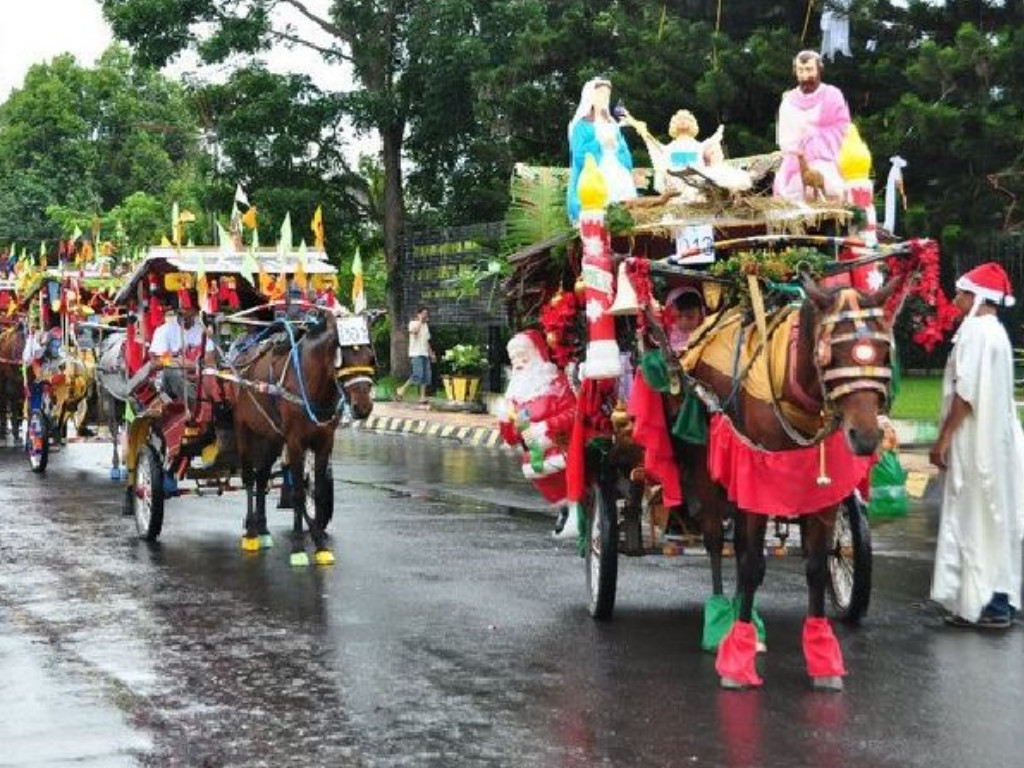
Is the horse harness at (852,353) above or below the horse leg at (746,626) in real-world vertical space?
above

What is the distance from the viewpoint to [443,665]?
27.7 feet

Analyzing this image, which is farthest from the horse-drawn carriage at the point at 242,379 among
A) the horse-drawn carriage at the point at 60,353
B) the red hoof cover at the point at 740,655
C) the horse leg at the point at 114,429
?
the red hoof cover at the point at 740,655

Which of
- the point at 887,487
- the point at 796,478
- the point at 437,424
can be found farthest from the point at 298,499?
the point at 437,424

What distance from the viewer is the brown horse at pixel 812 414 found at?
691cm

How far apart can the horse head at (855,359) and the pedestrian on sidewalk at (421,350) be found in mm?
24104

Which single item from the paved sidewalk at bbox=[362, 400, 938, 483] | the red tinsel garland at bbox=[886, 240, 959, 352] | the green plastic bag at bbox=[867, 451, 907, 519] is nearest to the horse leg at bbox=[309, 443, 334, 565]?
the green plastic bag at bbox=[867, 451, 907, 519]

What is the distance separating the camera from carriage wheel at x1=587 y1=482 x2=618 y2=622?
9.39 m

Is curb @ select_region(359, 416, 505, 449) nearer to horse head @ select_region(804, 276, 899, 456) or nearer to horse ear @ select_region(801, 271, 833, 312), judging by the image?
horse ear @ select_region(801, 271, 833, 312)

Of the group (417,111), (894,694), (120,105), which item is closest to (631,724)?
(894,694)

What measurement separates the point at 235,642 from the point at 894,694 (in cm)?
361

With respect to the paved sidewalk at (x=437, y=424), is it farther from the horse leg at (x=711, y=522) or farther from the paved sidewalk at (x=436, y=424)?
the horse leg at (x=711, y=522)

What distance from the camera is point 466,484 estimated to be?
60.6 feet

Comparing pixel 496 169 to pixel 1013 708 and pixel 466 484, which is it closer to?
pixel 466 484

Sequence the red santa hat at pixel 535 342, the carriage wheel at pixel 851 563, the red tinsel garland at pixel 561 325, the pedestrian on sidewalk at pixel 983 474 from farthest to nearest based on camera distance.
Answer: the red santa hat at pixel 535 342 → the red tinsel garland at pixel 561 325 → the pedestrian on sidewalk at pixel 983 474 → the carriage wheel at pixel 851 563
